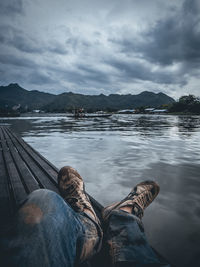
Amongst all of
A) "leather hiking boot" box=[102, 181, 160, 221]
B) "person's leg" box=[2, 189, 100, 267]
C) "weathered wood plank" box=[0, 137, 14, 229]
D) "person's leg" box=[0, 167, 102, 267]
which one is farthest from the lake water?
"weathered wood plank" box=[0, 137, 14, 229]

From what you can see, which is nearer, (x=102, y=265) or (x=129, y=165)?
(x=102, y=265)

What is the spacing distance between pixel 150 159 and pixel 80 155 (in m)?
2.31

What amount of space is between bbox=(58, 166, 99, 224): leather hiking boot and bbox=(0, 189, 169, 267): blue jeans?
128mm

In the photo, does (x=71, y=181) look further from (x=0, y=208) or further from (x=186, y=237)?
(x=186, y=237)

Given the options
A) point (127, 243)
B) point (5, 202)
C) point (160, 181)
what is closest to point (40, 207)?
point (127, 243)

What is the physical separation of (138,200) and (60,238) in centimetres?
106

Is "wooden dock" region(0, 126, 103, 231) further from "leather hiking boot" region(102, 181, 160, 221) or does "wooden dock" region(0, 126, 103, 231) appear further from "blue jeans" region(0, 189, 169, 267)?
"blue jeans" region(0, 189, 169, 267)

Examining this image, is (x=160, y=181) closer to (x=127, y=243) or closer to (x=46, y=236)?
(x=127, y=243)

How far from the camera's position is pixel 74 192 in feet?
5.49

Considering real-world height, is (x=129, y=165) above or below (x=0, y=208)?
below

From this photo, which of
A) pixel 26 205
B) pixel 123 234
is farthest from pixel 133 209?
pixel 26 205

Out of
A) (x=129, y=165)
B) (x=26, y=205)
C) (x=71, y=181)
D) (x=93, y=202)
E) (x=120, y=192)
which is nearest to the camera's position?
(x=26, y=205)

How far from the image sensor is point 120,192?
120 inches

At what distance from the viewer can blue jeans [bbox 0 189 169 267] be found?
740 mm
